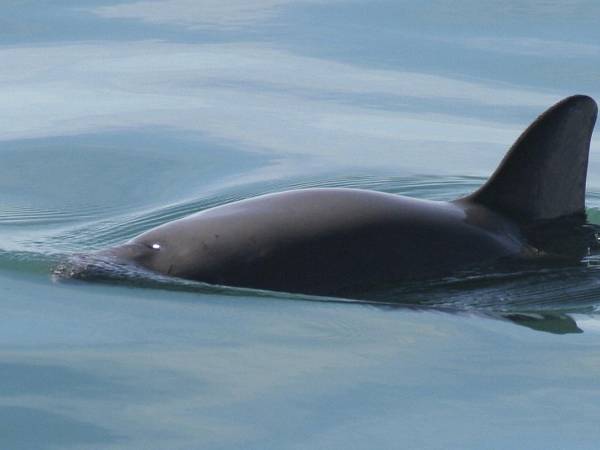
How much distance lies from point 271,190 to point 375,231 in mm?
2959

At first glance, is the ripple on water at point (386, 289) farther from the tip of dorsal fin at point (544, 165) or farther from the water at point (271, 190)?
the tip of dorsal fin at point (544, 165)

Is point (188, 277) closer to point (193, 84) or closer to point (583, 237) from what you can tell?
point (583, 237)

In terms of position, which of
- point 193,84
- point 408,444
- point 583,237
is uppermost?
point 193,84

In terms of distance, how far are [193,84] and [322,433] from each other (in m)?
8.06

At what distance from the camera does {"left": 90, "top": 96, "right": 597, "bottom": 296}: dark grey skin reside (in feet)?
20.1

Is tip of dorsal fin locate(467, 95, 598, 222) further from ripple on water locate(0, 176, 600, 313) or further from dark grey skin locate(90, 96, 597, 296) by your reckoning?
ripple on water locate(0, 176, 600, 313)

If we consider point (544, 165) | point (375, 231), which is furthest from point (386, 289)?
point (544, 165)

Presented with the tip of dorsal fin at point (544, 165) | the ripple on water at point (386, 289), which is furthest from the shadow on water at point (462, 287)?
the tip of dorsal fin at point (544, 165)

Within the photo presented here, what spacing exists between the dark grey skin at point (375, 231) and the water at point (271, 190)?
0.14m

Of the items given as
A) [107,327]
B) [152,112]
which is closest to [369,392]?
[107,327]

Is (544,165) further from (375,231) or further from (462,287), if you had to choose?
(375,231)

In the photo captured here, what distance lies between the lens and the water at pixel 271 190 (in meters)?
4.70

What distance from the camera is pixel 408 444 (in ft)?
14.6

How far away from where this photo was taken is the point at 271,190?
922 cm
